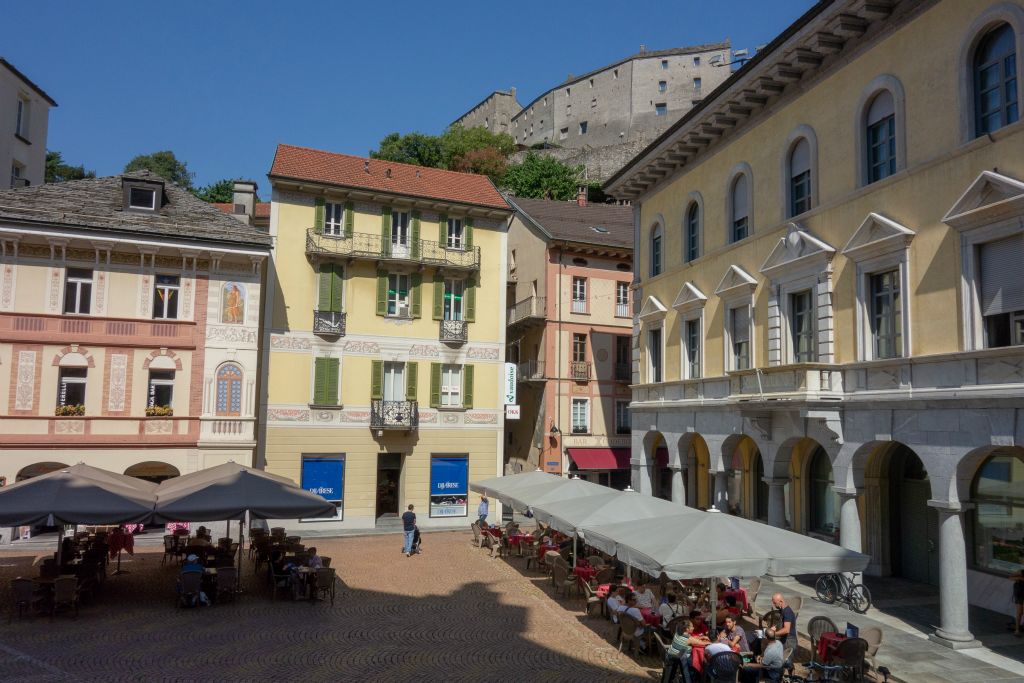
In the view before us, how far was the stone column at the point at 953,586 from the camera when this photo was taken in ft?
44.3

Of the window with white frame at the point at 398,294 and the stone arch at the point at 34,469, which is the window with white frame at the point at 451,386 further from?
the stone arch at the point at 34,469

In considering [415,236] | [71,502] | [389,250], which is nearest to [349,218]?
[389,250]

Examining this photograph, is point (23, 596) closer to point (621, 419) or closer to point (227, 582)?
point (227, 582)

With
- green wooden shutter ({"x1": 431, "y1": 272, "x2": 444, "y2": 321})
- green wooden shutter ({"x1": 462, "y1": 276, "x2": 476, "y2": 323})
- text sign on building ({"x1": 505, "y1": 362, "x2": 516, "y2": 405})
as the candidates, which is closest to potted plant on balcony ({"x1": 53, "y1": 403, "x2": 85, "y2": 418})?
green wooden shutter ({"x1": 431, "y1": 272, "x2": 444, "y2": 321})

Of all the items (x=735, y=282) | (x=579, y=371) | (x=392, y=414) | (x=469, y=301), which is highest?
(x=469, y=301)

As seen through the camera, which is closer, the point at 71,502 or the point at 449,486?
the point at 71,502

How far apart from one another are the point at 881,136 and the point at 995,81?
3.00m

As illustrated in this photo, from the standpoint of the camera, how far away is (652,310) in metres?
26.8

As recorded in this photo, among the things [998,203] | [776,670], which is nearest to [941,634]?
[776,670]

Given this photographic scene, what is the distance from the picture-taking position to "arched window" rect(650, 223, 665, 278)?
27031 millimetres

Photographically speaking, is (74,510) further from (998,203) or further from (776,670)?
(998,203)

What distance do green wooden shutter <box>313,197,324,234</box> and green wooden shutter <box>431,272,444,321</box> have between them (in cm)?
484

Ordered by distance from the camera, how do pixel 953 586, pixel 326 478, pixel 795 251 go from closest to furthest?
pixel 953 586 < pixel 795 251 < pixel 326 478

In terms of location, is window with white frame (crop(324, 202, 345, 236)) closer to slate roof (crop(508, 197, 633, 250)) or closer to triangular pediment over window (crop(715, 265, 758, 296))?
slate roof (crop(508, 197, 633, 250))
